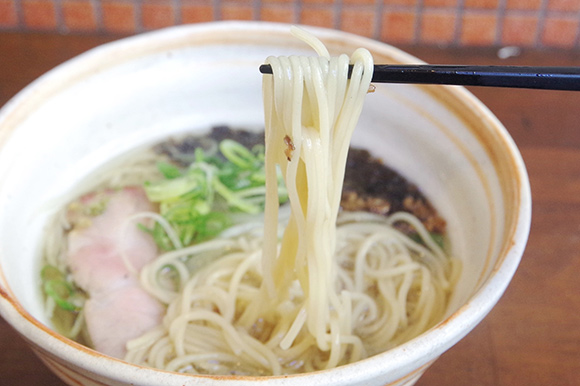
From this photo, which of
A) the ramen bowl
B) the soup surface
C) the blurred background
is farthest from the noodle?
the blurred background

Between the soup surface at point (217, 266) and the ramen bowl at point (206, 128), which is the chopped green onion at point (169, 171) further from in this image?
the ramen bowl at point (206, 128)

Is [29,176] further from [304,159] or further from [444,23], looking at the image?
[444,23]

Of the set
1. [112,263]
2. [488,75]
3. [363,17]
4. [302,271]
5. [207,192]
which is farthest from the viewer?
[363,17]

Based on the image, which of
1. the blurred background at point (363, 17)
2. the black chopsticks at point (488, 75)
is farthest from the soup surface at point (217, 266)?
the blurred background at point (363, 17)

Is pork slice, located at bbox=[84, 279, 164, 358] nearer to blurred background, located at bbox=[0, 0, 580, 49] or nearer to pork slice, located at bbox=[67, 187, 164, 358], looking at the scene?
pork slice, located at bbox=[67, 187, 164, 358]

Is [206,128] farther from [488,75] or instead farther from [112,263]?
[488,75]

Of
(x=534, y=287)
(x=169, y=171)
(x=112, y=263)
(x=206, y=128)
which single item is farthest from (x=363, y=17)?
(x=112, y=263)

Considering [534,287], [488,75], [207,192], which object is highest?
[488,75]
